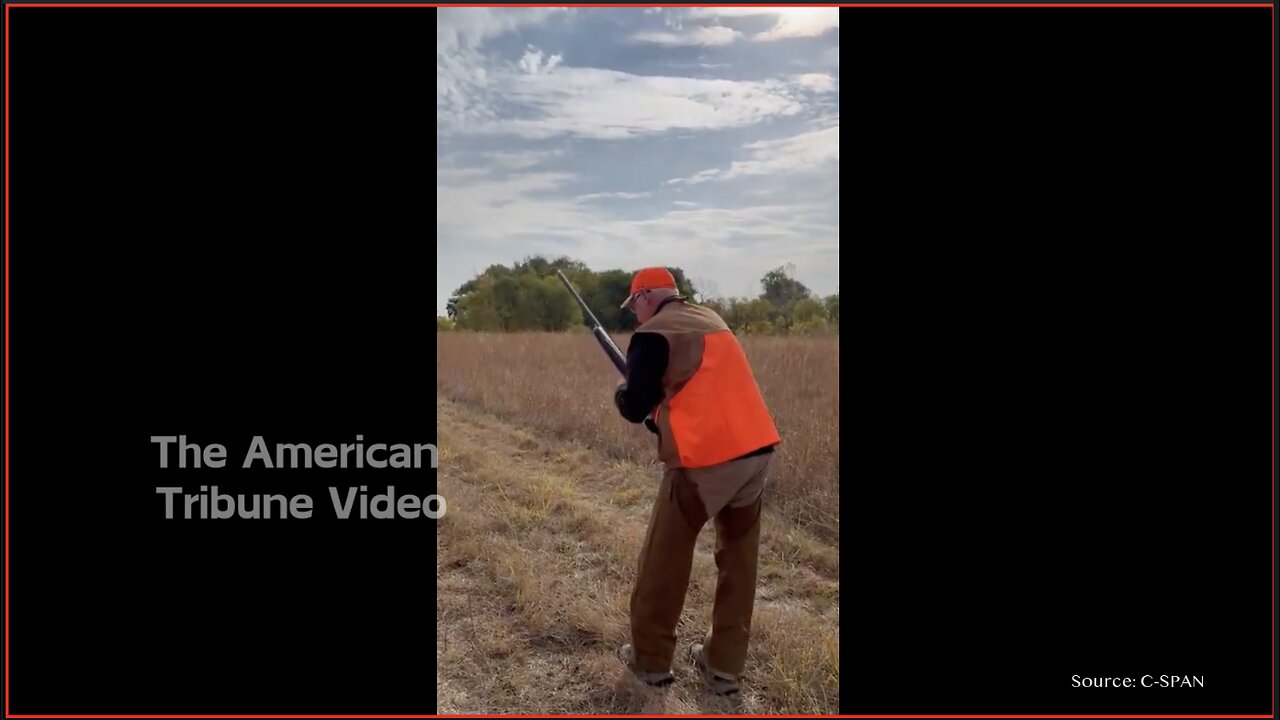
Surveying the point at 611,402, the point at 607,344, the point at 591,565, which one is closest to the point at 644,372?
the point at 607,344

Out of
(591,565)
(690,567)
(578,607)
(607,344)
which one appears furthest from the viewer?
(591,565)

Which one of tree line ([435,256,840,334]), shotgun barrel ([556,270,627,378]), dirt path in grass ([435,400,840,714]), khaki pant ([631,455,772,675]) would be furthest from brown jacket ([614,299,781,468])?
tree line ([435,256,840,334])

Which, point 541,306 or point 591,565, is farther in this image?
point 541,306

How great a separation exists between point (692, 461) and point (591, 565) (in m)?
1.77

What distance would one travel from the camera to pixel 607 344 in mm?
3371

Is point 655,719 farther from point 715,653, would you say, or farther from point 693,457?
point 693,457

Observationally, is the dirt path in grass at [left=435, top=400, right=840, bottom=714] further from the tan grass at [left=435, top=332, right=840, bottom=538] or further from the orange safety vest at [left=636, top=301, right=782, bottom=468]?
the orange safety vest at [left=636, top=301, right=782, bottom=468]

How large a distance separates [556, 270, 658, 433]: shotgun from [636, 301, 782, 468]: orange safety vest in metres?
0.14

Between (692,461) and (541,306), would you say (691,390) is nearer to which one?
(692,461)

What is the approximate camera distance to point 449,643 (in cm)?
341

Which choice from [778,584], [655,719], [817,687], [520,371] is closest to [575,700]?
[655,719]

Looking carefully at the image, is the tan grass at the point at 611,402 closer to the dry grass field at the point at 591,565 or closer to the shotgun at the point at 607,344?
the dry grass field at the point at 591,565

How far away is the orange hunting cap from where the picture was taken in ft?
10.1

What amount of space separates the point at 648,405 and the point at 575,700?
4.11 ft
